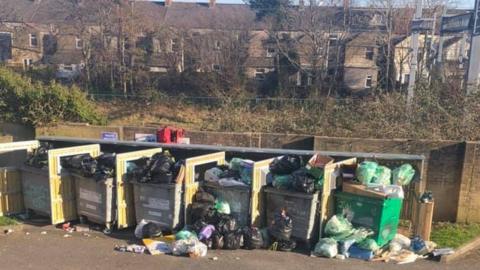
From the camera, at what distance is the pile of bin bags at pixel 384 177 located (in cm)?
707

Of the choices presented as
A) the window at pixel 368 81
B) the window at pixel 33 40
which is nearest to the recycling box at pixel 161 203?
the window at pixel 368 81

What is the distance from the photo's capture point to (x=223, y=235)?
7172 millimetres

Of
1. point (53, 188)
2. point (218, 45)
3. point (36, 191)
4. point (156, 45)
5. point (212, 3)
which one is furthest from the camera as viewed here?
point (212, 3)

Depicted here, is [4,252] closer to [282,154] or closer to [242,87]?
[282,154]

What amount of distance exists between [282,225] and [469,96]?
21.3 ft

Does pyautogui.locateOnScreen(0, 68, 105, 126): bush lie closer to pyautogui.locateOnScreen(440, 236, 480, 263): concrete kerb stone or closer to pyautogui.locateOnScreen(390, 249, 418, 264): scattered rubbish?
pyautogui.locateOnScreen(390, 249, 418, 264): scattered rubbish

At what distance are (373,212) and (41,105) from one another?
31.9ft

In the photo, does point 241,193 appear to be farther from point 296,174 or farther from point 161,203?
point 161,203

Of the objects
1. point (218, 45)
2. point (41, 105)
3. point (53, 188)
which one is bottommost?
→ point (53, 188)

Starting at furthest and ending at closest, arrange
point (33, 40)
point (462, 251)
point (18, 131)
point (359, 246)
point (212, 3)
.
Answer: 1. point (212, 3)
2. point (33, 40)
3. point (18, 131)
4. point (462, 251)
5. point (359, 246)

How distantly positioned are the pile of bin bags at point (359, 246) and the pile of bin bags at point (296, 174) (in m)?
0.62

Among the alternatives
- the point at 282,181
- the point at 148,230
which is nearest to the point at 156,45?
the point at 148,230

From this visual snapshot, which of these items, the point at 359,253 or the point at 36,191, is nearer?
the point at 359,253

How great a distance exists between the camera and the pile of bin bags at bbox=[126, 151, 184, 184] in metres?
7.59
